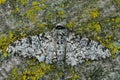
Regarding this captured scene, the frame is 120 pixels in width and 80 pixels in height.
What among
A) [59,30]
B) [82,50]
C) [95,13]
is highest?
[95,13]

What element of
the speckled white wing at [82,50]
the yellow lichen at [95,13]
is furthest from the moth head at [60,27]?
the yellow lichen at [95,13]

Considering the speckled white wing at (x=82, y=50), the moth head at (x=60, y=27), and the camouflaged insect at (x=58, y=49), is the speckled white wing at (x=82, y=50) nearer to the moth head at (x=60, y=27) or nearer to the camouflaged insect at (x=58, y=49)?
the camouflaged insect at (x=58, y=49)


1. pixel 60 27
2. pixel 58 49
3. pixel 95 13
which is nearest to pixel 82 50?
pixel 58 49

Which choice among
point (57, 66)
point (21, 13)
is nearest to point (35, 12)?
point (21, 13)

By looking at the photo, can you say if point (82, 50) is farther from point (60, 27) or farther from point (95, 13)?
point (95, 13)

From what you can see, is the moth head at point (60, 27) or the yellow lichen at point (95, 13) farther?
the yellow lichen at point (95, 13)

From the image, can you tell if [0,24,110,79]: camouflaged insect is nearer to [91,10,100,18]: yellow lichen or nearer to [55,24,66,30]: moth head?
[55,24,66,30]: moth head

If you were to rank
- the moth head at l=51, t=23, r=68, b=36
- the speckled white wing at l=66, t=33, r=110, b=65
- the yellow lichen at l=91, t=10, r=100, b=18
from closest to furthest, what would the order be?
1. the speckled white wing at l=66, t=33, r=110, b=65
2. the moth head at l=51, t=23, r=68, b=36
3. the yellow lichen at l=91, t=10, r=100, b=18

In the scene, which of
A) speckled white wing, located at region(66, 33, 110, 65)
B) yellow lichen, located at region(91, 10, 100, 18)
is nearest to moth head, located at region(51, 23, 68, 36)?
speckled white wing, located at region(66, 33, 110, 65)
